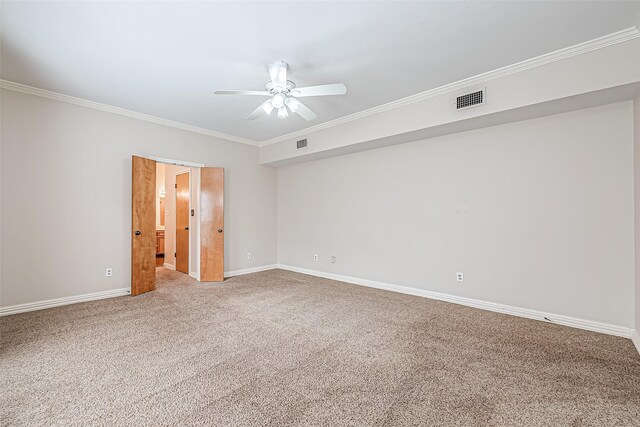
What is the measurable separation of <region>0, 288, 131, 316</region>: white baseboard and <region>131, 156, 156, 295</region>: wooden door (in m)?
0.24

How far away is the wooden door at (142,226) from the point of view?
165 inches

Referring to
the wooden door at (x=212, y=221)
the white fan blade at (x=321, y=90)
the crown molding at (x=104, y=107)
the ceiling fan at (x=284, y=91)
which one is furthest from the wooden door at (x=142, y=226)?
the white fan blade at (x=321, y=90)

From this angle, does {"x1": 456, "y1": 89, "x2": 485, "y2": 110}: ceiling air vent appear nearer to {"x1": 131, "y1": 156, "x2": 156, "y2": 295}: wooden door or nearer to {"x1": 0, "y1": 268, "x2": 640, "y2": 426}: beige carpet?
{"x1": 0, "y1": 268, "x2": 640, "y2": 426}: beige carpet

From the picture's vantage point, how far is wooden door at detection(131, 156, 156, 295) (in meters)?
4.20

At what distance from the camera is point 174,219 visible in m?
6.39

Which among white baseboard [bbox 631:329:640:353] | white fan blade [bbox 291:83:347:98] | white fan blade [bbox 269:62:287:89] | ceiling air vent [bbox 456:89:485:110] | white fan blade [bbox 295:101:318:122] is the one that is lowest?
Result: white baseboard [bbox 631:329:640:353]

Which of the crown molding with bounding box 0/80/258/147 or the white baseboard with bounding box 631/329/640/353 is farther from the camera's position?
the crown molding with bounding box 0/80/258/147

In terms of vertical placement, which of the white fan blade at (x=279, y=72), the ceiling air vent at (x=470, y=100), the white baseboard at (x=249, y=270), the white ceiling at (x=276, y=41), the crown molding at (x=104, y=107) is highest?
the white ceiling at (x=276, y=41)

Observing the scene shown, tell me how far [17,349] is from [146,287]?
1.86 m

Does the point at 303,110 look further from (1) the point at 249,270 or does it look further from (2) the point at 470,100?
(1) the point at 249,270

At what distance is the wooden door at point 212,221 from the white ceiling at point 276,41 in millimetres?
1809

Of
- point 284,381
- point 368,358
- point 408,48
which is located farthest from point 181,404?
point 408,48

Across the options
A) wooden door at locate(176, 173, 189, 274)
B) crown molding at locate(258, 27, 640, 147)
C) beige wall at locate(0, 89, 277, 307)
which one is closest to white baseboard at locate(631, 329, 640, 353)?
crown molding at locate(258, 27, 640, 147)

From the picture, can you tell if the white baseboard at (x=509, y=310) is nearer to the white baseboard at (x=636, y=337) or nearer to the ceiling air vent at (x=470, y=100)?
the white baseboard at (x=636, y=337)
